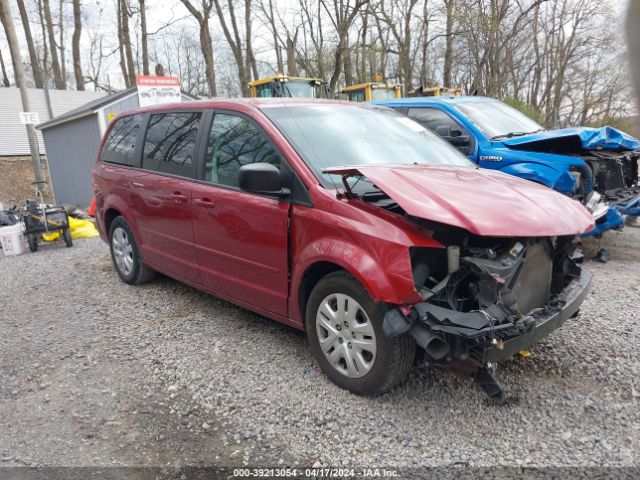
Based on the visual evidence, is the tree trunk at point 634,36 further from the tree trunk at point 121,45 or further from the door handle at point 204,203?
the tree trunk at point 121,45

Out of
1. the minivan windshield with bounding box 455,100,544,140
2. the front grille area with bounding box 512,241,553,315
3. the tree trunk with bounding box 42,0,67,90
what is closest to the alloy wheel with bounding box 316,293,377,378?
the front grille area with bounding box 512,241,553,315

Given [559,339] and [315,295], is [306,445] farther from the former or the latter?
[559,339]

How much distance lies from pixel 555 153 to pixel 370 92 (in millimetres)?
8758

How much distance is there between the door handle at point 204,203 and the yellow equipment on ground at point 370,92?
10.8m

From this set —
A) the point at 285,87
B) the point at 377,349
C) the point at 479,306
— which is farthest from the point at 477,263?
the point at 285,87

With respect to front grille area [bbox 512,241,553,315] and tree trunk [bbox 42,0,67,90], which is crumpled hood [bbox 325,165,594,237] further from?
tree trunk [bbox 42,0,67,90]

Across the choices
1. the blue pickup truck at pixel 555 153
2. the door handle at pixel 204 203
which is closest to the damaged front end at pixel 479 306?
the door handle at pixel 204 203

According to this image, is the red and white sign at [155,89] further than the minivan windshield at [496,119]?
Yes

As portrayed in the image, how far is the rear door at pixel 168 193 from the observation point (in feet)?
13.9

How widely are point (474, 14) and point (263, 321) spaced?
1473 centimetres

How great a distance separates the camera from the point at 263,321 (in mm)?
4348

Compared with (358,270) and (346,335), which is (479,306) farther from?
(346,335)

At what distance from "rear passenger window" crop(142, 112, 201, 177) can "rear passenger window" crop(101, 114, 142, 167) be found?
0.29 m

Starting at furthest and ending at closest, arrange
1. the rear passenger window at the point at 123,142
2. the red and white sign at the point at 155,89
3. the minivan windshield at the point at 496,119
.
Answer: the red and white sign at the point at 155,89 → the minivan windshield at the point at 496,119 → the rear passenger window at the point at 123,142
